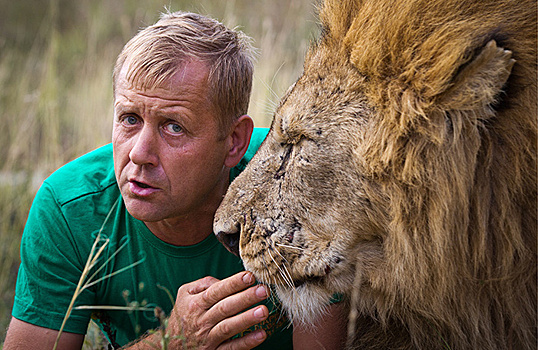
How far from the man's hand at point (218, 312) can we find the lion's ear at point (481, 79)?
94 cm

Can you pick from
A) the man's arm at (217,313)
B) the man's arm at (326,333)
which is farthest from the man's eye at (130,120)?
the man's arm at (326,333)

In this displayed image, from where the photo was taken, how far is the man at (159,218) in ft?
7.34

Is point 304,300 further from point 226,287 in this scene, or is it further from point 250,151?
point 250,151

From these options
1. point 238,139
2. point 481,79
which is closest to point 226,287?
point 238,139

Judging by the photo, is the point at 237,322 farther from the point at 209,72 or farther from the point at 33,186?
the point at 33,186

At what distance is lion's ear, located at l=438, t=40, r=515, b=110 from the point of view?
1567 millimetres

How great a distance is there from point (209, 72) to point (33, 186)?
125 inches

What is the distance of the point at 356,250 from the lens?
6.50 feet

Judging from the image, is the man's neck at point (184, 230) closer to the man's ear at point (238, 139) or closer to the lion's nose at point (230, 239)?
the man's ear at point (238, 139)

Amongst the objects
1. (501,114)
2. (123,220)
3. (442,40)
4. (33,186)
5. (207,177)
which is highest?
(442,40)

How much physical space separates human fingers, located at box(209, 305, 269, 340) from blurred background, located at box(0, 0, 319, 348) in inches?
35.1

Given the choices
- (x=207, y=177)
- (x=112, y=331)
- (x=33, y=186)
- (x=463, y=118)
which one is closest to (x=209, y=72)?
(x=207, y=177)

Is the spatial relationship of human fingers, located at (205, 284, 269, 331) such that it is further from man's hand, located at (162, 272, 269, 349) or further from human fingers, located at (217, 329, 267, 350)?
human fingers, located at (217, 329, 267, 350)

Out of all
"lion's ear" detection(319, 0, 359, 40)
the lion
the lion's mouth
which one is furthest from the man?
"lion's ear" detection(319, 0, 359, 40)
